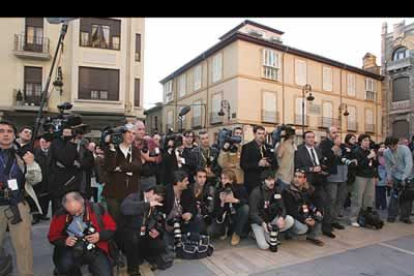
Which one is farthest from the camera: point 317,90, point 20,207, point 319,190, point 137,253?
point 317,90

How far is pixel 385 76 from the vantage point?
95.9 feet

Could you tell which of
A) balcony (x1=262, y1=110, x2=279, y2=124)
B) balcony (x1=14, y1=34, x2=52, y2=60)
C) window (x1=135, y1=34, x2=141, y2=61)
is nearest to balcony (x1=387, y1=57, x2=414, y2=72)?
balcony (x1=262, y1=110, x2=279, y2=124)

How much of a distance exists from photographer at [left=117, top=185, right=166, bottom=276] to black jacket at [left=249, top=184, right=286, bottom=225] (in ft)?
4.82

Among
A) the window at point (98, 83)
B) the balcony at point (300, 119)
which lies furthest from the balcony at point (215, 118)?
the window at point (98, 83)

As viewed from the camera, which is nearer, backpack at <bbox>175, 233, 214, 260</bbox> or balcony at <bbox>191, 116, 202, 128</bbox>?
backpack at <bbox>175, 233, 214, 260</bbox>

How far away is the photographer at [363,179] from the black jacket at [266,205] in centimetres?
193

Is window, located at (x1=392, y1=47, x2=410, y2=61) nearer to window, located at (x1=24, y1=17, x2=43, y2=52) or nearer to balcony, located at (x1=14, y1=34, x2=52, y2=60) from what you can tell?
balcony, located at (x1=14, y1=34, x2=52, y2=60)

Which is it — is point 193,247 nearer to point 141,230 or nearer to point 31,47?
point 141,230

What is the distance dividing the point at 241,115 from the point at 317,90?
24.8ft

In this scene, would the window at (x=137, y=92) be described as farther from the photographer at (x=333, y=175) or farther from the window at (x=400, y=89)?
the window at (x=400, y=89)

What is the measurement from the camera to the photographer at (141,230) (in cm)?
383

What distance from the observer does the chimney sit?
97.2 ft
